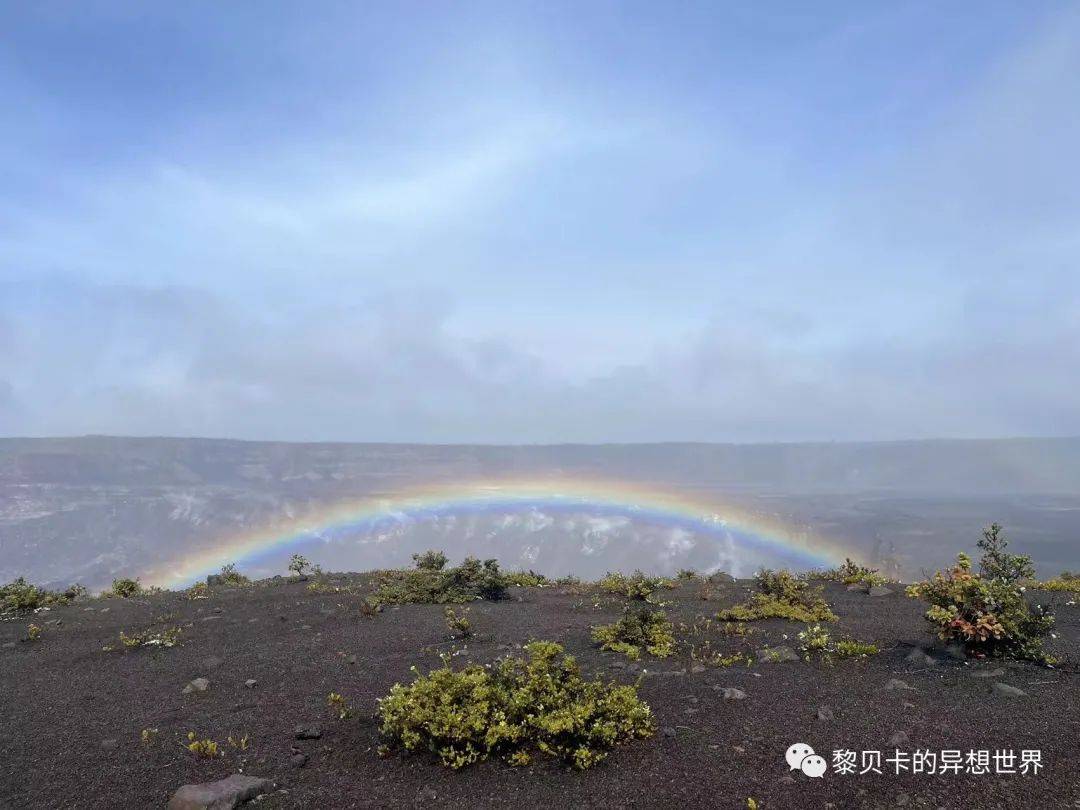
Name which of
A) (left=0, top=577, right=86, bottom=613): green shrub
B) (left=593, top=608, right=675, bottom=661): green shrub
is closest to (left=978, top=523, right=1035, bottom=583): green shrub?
(left=593, top=608, right=675, bottom=661): green shrub

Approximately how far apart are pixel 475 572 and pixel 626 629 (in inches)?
327

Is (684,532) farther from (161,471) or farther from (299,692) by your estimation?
(161,471)

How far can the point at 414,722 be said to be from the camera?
291 inches

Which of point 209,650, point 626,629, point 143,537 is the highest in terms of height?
point 626,629

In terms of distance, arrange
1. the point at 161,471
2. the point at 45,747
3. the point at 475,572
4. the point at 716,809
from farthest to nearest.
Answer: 1. the point at 161,471
2. the point at 475,572
3. the point at 45,747
4. the point at 716,809

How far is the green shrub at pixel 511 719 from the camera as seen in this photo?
711 centimetres

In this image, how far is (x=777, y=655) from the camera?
35.9 ft

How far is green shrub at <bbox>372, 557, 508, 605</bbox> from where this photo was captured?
18.1 meters

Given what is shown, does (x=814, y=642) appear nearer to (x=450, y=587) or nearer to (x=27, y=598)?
(x=450, y=587)

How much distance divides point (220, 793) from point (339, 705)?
302 centimetres

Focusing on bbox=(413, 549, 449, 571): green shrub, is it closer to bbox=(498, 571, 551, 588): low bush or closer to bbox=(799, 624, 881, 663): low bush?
bbox=(498, 571, 551, 588): low bush

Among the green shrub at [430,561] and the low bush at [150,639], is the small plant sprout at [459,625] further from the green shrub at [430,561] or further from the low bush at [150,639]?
the green shrub at [430,561]

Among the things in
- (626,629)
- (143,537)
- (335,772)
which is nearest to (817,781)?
(335,772)

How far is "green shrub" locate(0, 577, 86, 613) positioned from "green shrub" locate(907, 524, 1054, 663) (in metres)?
24.1
